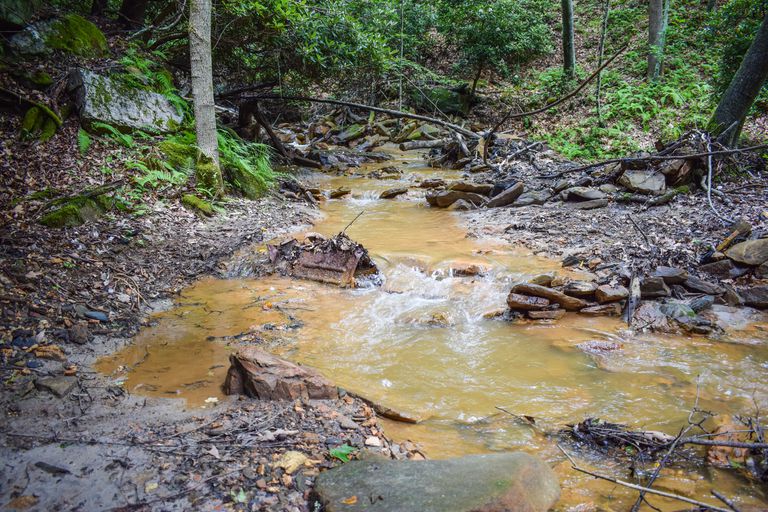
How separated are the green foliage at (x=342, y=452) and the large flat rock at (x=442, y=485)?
9cm

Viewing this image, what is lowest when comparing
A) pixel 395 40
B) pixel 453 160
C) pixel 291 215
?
pixel 291 215

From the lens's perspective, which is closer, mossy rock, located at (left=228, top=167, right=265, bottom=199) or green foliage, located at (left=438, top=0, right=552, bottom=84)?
mossy rock, located at (left=228, top=167, right=265, bottom=199)

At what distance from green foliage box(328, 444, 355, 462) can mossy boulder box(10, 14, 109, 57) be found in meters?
8.51

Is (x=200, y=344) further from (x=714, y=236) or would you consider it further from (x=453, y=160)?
(x=453, y=160)

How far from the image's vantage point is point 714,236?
6379 millimetres

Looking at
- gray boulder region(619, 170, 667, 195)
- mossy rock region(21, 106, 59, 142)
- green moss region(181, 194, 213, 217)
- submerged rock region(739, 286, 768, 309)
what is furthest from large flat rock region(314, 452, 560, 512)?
gray boulder region(619, 170, 667, 195)

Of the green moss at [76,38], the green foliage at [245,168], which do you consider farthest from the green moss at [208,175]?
the green moss at [76,38]

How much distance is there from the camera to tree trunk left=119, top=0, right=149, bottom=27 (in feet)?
34.0

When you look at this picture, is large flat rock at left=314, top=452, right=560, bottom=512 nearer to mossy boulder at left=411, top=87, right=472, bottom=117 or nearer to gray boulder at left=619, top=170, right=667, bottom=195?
gray boulder at left=619, top=170, right=667, bottom=195

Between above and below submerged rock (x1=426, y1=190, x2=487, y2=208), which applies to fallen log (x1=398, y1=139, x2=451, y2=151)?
above

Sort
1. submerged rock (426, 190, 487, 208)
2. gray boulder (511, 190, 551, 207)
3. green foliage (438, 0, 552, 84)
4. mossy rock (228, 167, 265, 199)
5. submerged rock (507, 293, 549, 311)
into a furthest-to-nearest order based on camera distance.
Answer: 1. green foliage (438, 0, 552, 84)
2. submerged rock (426, 190, 487, 208)
3. gray boulder (511, 190, 551, 207)
4. mossy rock (228, 167, 265, 199)
5. submerged rock (507, 293, 549, 311)

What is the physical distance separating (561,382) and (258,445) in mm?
2707

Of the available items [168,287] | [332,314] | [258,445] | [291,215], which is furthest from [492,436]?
[291,215]

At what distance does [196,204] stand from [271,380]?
512 centimetres
